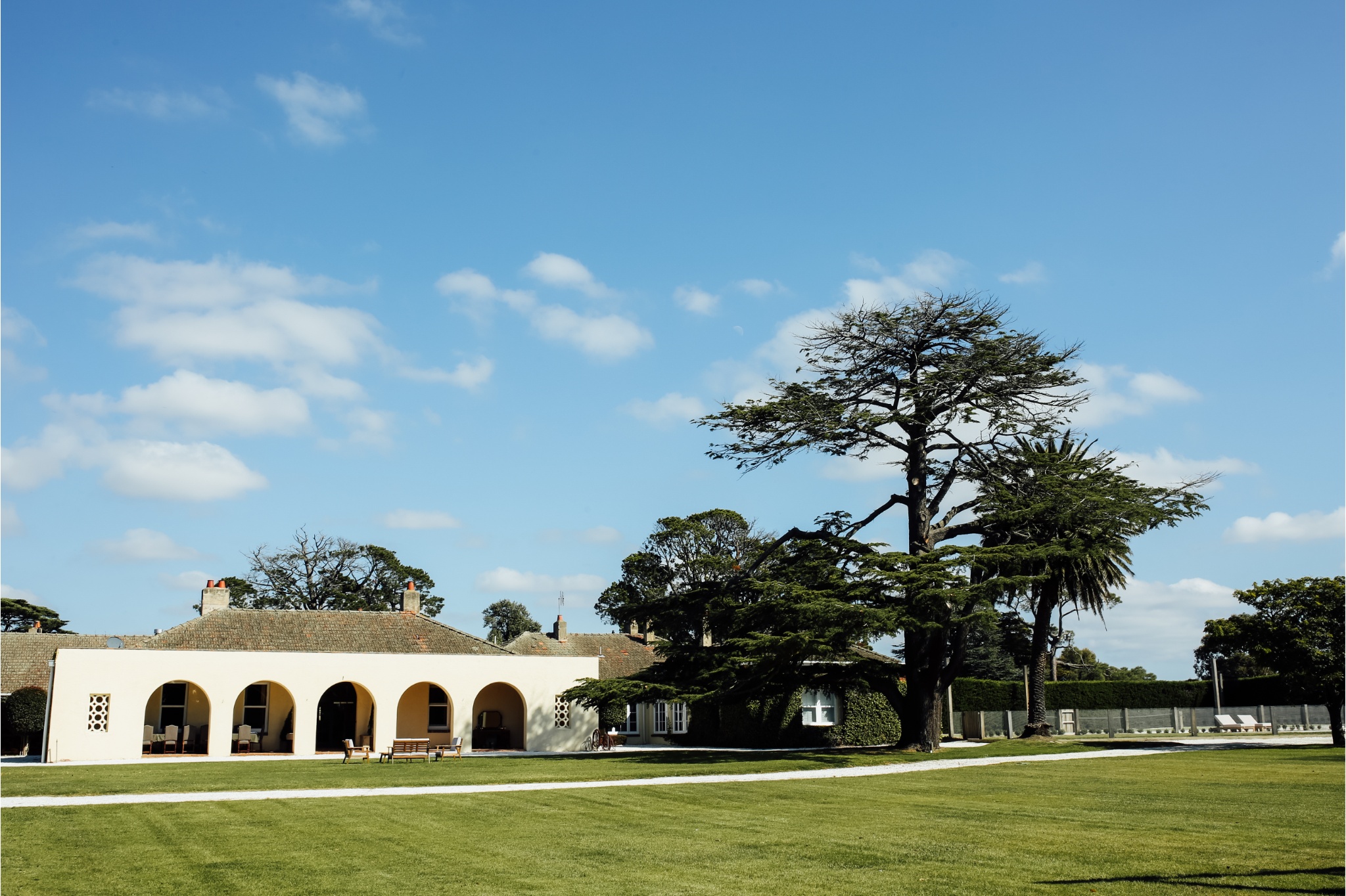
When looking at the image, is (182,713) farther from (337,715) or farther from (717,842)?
(717,842)

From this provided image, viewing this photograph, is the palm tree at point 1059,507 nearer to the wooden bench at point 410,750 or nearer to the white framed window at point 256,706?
the wooden bench at point 410,750

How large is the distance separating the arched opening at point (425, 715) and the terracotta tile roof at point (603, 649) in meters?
8.22

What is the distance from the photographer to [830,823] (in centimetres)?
1332

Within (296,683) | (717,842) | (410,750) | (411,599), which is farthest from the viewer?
(411,599)

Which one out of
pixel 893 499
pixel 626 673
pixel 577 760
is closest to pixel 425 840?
pixel 577 760

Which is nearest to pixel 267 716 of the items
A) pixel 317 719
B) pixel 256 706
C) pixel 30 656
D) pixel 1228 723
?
pixel 256 706

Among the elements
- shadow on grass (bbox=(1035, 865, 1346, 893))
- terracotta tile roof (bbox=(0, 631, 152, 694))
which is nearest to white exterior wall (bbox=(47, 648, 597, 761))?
terracotta tile roof (bbox=(0, 631, 152, 694))

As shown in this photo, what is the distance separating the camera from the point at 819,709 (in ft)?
116

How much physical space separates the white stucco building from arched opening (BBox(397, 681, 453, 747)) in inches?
1.7

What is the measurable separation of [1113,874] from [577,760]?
1933 centimetres

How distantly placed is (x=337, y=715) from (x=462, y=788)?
1805 cm

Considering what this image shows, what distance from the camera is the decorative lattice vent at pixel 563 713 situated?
3422 centimetres

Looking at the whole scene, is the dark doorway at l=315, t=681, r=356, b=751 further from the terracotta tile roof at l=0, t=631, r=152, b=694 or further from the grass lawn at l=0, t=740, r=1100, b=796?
the terracotta tile roof at l=0, t=631, r=152, b=694

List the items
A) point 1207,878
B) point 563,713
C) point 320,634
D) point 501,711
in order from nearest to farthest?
point 1207,878 < point 563,713 < point 320,634 < point 501,711
